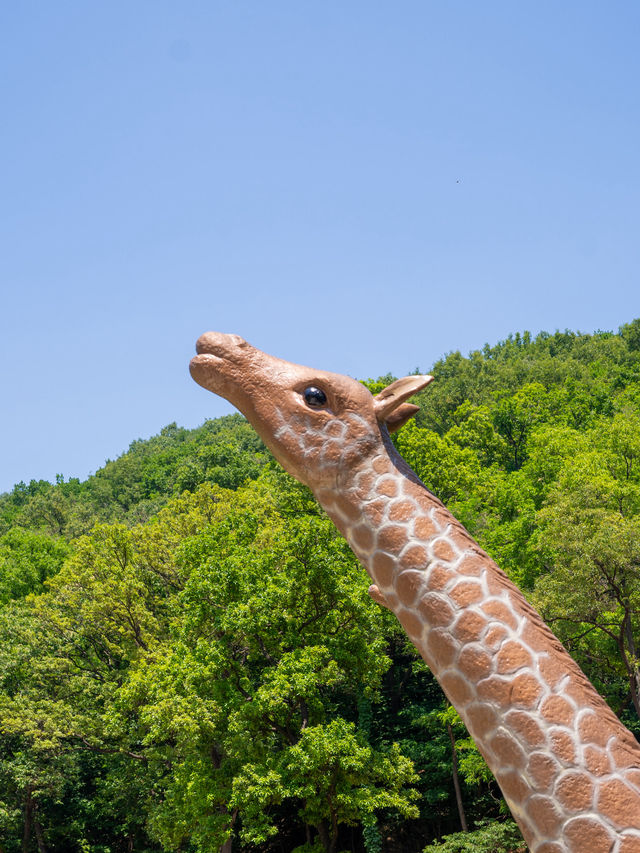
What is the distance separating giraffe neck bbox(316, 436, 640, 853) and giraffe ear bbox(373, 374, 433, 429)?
27cm

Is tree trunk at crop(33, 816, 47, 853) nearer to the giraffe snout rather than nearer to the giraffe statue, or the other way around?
the giraffe snout

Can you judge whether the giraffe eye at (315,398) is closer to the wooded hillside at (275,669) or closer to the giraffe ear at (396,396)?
the giraffe ear at (396,396)

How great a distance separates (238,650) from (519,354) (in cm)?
6511

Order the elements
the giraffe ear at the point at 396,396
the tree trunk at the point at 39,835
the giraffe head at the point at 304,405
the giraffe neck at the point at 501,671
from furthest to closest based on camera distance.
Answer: the tree trunk at the point at 39,835
the giraffe ear at the point at 396,396
the giraffe head at the point at 304,405
the giraffe neck at the point at 501,671

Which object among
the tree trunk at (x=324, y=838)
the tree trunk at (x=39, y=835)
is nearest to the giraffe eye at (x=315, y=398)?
the tree trunk at (x=324, y=838)

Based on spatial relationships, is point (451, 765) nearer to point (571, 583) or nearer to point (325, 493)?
point (571, 583)

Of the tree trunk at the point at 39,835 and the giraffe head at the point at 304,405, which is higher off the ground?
the tree trunk at the point at 39,835

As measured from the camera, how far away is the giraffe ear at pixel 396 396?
222 inches

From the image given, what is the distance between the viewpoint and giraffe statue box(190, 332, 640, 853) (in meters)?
4.54

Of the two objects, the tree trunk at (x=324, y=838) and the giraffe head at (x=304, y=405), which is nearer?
the giraffe head at (x=304, y=405)

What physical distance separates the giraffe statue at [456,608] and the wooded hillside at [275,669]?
15.3 m

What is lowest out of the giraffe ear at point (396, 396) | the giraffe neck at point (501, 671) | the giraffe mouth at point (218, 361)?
the giraffe neck at point (501, 671)

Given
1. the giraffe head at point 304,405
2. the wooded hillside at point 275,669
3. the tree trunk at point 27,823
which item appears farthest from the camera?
the tree trunk at point 27,823

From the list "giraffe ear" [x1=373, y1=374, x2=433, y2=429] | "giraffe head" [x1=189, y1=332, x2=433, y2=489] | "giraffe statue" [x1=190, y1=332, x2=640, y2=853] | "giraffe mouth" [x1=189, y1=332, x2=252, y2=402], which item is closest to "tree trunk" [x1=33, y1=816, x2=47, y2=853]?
"giraffe mouth" [x1=189, y1=332, x2=252, y2=402]
